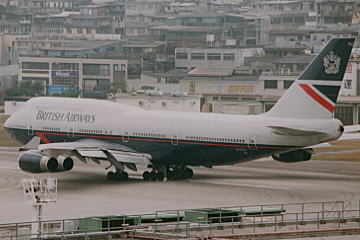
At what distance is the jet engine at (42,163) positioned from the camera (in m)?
76.2

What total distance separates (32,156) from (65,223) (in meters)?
23.7

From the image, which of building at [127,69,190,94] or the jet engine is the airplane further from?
building at [127,69,190,94]

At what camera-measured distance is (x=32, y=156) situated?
76.6 meters

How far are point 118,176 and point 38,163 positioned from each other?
6.79m

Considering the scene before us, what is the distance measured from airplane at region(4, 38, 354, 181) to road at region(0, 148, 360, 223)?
5.49 feet

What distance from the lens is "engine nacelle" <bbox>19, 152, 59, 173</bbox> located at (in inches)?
3002

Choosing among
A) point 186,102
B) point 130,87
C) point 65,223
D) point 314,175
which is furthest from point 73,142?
point 130,87

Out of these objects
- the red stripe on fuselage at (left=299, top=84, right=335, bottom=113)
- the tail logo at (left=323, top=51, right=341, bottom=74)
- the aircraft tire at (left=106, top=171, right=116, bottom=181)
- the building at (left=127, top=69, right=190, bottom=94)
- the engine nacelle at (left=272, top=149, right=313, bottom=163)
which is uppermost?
the tail logo at (left=323, top=51, right=341, bottom=74)

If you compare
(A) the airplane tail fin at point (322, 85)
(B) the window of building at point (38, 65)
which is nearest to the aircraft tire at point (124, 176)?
(A) the airplane tail fin at point (322, 85)

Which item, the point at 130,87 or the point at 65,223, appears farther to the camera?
the point at 130,87

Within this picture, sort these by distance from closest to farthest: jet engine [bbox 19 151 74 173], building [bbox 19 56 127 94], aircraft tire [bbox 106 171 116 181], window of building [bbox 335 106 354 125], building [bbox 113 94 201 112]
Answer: jet engine [bbox 19 151 74 173] < aircraft tire [bbox 106 171 116 181] < building [bbox 113 94 201 112] < window of building [bbox 335 106 354 125] < building [bbox 19 56 127 94]

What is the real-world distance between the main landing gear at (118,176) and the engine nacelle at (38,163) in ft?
18.1

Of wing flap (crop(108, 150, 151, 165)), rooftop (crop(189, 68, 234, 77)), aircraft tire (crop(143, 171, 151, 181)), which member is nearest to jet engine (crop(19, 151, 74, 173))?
wing flap (crop(108, 150, 151, 165))

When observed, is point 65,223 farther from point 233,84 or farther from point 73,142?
point 233,84
